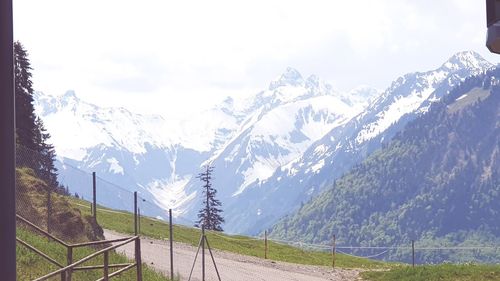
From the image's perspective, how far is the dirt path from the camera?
38.7 metres

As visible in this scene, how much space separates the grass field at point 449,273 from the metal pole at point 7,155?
32.6 m

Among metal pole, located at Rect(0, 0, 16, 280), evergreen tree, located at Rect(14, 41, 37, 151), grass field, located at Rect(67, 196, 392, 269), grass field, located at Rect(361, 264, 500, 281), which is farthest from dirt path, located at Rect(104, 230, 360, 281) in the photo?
metal pole, located at Rect(0, 0, 16, 280)

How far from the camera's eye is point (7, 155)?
16.3 ft

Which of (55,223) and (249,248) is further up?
(249,248)

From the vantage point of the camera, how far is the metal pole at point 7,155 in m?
4.91

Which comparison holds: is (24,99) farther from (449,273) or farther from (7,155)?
(7,155)

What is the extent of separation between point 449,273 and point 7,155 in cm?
3374

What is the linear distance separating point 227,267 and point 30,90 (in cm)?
3656

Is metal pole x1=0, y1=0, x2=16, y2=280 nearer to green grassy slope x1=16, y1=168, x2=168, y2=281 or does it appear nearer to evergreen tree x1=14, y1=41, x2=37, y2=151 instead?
green grassy slope x1=16, y1=168, x2=168, y2=281

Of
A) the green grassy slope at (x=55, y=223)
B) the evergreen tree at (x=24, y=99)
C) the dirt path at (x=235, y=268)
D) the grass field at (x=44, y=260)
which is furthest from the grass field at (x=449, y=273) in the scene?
the evergreen tree at (x=24, y=99)

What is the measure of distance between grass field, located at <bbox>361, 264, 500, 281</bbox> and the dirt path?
167 inches

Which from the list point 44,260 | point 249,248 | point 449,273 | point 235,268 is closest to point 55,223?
point 44,260

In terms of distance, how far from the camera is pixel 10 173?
4.95 meters

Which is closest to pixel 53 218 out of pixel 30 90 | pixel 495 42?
pixel 495 42
